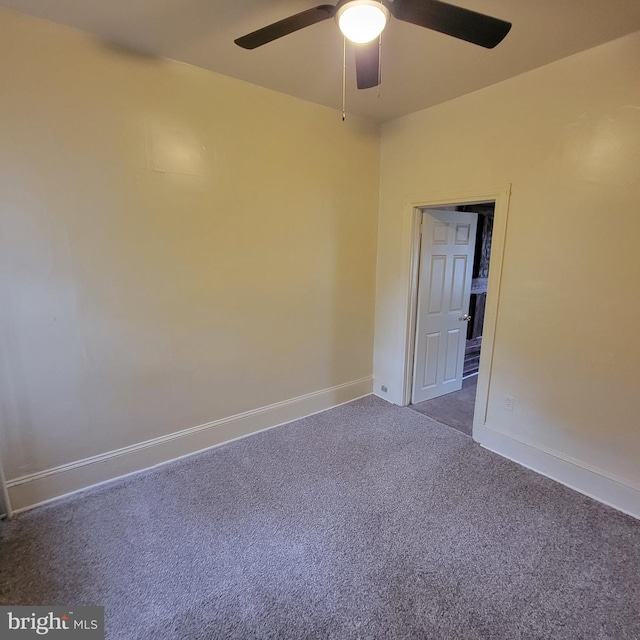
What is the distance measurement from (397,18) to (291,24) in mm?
431

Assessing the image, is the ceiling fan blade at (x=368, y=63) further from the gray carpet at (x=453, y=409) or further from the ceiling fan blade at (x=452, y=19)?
the gray carpet at (x=453, y=409)

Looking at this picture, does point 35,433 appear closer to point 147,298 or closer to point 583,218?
point 147,298

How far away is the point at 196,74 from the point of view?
2393mm

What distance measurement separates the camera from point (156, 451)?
2.61 metres

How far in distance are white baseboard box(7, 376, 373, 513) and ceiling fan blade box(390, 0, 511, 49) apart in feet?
9.03

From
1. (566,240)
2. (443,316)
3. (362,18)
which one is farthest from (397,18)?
(443,316)

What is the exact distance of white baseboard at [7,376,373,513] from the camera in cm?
220

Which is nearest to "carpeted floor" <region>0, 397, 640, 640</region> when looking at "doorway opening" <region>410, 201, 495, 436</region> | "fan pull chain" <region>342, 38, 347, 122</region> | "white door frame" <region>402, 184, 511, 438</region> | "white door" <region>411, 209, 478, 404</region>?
"white door frame" <region>402, 184, 511, 438</region>

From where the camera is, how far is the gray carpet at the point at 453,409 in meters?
3.28

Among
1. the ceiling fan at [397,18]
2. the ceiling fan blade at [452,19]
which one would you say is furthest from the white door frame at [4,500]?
the ceiling fan blade at [452,19]

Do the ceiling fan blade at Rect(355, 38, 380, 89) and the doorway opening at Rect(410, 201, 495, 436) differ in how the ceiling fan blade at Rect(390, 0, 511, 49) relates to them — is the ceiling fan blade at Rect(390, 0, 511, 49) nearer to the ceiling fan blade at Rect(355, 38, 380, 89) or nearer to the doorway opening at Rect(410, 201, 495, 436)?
the ceiling fan blade at Rect(355, 38, 380, 89)

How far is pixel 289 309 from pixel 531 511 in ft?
7.29

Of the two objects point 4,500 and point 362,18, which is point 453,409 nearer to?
point 362,18

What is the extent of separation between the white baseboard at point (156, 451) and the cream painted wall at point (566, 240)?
160cm
